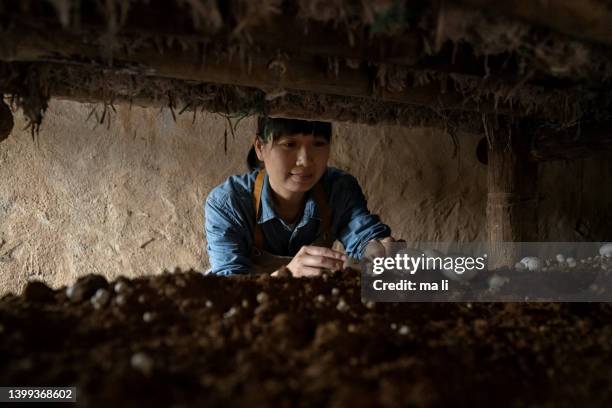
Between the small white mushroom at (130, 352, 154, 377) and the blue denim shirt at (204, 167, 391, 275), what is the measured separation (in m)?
1.06

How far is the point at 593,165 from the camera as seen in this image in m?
2.54

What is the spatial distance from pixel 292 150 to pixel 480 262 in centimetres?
79

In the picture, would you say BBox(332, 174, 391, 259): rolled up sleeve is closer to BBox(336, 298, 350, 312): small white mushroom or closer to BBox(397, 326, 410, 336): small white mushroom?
BBox(336, 298, 350, 312): small white mushroom

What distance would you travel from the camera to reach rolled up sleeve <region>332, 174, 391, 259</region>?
187cm

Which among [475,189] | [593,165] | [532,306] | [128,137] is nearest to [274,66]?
[532,306]

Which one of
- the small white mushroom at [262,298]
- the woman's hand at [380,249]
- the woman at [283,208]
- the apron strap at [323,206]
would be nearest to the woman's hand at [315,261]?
the woman's hand at [380,249]

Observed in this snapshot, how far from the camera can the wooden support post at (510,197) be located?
181 centimetres

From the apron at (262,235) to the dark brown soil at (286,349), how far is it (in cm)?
89

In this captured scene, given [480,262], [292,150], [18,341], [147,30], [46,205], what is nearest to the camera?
[18,341]

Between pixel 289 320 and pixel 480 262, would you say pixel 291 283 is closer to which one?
pixel 289 320

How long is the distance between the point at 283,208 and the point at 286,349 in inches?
51.9

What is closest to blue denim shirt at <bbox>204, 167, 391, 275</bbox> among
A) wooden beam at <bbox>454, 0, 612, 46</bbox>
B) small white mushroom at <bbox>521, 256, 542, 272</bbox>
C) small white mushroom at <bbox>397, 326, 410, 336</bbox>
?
small white mushroom at <bbox>521, 256, 542, 272</bbox>

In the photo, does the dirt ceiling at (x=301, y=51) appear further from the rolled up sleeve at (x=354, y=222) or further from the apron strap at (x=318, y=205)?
the rolled up sleeve at (x=354, y=222)

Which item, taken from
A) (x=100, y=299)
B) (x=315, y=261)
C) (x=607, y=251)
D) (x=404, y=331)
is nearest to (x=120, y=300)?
(x=100, y=299)
